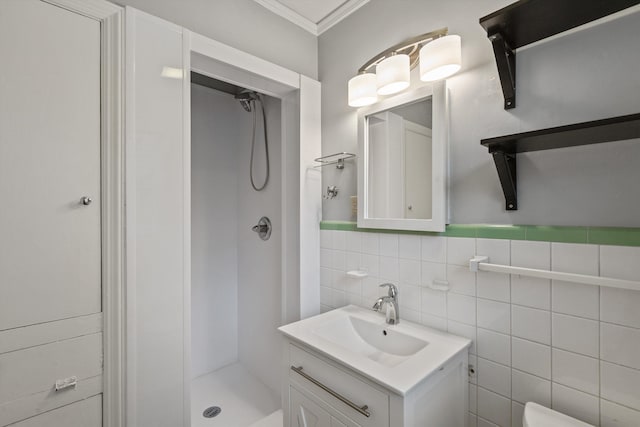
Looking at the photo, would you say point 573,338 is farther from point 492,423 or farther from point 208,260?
point 208,260

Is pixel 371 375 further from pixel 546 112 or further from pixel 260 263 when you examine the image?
pixel 260 263

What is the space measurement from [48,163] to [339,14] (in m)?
1.60

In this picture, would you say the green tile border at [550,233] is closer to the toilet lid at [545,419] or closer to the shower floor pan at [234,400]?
the toilet lid at [545,419]

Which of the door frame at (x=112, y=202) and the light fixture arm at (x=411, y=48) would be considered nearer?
the door frame at (x=112, y=202)

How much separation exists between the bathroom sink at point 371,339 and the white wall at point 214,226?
4.44ft

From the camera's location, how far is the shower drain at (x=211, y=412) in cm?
188

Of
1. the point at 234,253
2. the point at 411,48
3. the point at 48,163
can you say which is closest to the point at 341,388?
the point at 48,163

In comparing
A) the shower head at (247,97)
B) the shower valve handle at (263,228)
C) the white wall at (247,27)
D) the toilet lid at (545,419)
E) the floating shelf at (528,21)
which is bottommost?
the toilet lid at (545,419)

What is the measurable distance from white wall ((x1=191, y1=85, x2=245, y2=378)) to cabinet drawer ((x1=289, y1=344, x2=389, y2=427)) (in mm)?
1331

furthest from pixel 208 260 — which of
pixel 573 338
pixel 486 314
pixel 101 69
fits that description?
pixel 573 338

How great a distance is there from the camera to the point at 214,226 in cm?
237

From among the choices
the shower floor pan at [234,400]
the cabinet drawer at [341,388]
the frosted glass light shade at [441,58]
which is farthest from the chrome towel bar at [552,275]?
the shower floor pan at [234,400]

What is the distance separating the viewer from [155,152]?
1171 mm

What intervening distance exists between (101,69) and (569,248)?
1.75 metres
